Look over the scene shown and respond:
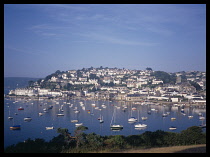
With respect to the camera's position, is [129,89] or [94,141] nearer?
[94,141]

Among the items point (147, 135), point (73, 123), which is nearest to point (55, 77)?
point (73, 123)

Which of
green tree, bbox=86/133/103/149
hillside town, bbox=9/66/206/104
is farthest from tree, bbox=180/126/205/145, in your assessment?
hillside town, bbox=9/66/206/104

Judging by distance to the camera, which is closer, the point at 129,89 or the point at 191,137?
the point at 191,137

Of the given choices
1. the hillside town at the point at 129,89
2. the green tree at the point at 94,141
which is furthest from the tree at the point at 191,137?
the hillside town at the point at 129,89

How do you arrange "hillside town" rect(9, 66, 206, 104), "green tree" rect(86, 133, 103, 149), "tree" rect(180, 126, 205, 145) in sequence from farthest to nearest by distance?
"hillside town" rect(9, 66, 206, 104) → "tree" rect(180, 126, 205, 145) → "green tree" rect(86, 133, 103, 149)

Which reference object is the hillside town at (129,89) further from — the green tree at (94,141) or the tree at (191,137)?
the green tree at (94,141)

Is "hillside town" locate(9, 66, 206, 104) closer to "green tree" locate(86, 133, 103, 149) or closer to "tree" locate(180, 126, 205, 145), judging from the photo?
"tree" locate(180, 126, 205, 145)

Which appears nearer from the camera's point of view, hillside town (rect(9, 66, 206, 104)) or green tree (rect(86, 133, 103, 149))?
green tree (rect(86, 133, 103, 149))

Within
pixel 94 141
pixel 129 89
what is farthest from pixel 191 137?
pixel 129 89

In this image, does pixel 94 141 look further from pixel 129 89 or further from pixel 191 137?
pixel 129 89

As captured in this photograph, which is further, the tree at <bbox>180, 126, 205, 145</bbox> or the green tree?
the tree at <bbox>180, 126, 205, 145</bbox>

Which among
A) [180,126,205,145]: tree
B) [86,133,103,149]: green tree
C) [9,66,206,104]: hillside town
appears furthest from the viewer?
[9,66,206,104]: hillside town

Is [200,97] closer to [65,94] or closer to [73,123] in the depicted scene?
[73,123]
